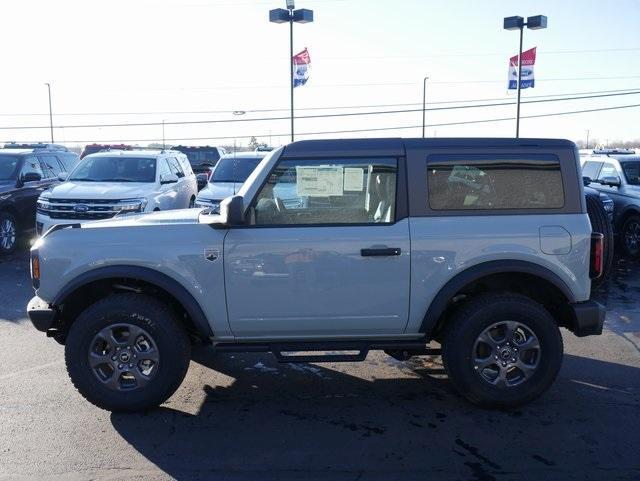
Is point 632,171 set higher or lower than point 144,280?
higher

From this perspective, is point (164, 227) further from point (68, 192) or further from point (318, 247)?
point (68, 192)

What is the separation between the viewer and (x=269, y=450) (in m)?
4.04

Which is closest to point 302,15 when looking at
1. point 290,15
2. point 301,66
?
point 290,15

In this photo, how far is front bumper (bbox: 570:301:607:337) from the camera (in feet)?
15.1

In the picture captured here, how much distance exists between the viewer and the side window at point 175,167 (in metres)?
12.8

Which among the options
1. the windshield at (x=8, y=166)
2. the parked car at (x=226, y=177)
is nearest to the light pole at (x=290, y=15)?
the parked car at (x=226, y=177)

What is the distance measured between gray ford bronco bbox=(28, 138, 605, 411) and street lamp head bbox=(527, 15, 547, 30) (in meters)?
24.1

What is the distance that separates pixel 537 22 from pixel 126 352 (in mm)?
26001

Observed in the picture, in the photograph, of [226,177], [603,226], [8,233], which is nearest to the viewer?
[603,226]

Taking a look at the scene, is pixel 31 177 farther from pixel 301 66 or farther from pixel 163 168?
pixel 301 66

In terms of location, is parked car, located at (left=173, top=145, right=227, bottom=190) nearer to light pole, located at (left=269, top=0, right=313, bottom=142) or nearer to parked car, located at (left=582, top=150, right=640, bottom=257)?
light pole, located at (left=269, top=0, right=313, bottom=142)

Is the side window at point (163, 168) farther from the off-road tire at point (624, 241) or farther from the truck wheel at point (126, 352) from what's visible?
the off-road tire at point (624, 241)

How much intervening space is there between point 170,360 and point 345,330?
1.30m

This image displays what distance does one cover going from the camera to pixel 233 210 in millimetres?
4371
